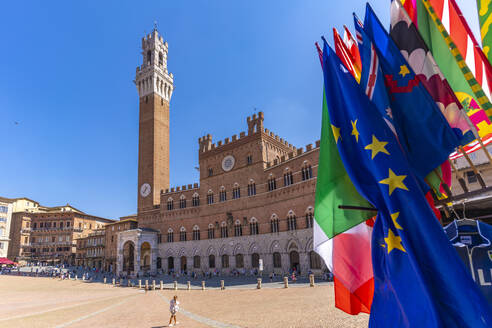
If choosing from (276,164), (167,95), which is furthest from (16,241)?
(276,164)

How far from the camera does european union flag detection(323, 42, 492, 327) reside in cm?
313

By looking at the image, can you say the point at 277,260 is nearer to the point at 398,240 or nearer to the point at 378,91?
the point at 378,91

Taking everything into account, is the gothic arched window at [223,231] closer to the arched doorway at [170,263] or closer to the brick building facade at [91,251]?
the arched doorway at [170,263]

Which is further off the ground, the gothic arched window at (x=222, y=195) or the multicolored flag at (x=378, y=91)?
the gothic arched window at (x=222, y=195)

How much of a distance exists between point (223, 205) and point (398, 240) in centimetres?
3471

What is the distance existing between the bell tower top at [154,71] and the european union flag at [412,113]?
50.3m

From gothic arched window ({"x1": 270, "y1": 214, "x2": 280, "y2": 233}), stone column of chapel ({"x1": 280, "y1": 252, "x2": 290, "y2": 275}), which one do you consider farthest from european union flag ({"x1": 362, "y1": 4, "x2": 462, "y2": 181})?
gothic arched window ({"x1": 270, "y1": 214, "x2": 280, "y2": 233})

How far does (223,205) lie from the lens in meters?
37.8

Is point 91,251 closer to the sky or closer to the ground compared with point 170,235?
closer to the ground

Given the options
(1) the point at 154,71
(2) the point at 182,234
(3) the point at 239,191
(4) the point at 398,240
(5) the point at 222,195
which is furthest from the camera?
(1) the point at 154,71

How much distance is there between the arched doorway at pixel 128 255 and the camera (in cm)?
4359

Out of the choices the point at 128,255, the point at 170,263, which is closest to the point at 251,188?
the point at 170,263

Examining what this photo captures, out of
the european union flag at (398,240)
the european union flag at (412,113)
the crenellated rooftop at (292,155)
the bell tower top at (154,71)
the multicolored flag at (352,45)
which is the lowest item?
the european union flag at (398,240)

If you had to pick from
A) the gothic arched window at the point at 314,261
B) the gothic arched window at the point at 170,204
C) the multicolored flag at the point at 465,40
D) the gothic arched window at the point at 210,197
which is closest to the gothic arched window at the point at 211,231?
the gothic arched window at the point at 210,197
